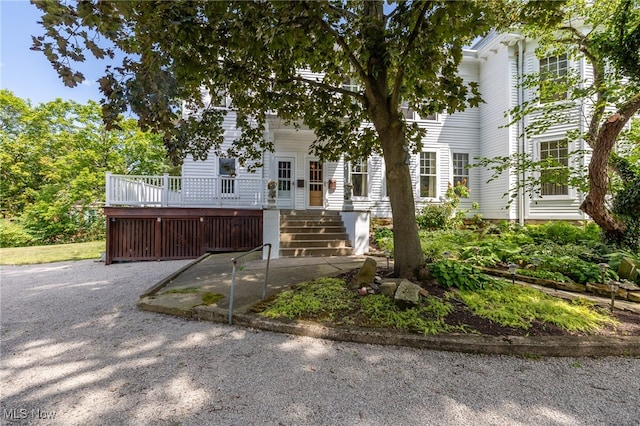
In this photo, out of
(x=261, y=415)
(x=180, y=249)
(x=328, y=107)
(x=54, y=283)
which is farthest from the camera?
(x=180, y=249)

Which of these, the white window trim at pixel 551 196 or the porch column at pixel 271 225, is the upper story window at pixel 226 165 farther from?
the white window trim at pixel 551 196

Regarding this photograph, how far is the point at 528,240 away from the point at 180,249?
34.0 ft

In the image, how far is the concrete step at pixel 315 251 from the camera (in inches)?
302

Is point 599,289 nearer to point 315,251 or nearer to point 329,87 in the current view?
point 329,87

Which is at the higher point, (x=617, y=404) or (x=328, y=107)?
(x=328, y=107)

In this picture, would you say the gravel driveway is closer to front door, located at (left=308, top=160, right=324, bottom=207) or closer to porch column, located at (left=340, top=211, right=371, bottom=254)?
porch column, located at (left=340, top=211, right=371, bottom=254)

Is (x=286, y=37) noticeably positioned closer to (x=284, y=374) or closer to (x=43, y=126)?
(x=284, y=374)

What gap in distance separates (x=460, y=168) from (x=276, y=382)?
12.3m

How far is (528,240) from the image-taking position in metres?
7.22

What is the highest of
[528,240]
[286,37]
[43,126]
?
[43,126]

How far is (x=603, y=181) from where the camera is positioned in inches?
228

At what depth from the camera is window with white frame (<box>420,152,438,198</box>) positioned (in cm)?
1173

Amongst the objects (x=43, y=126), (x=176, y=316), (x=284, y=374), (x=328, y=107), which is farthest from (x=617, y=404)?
(x=43, y=126)

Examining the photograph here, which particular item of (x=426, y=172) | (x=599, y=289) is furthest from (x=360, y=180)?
(x=599, y=289)
